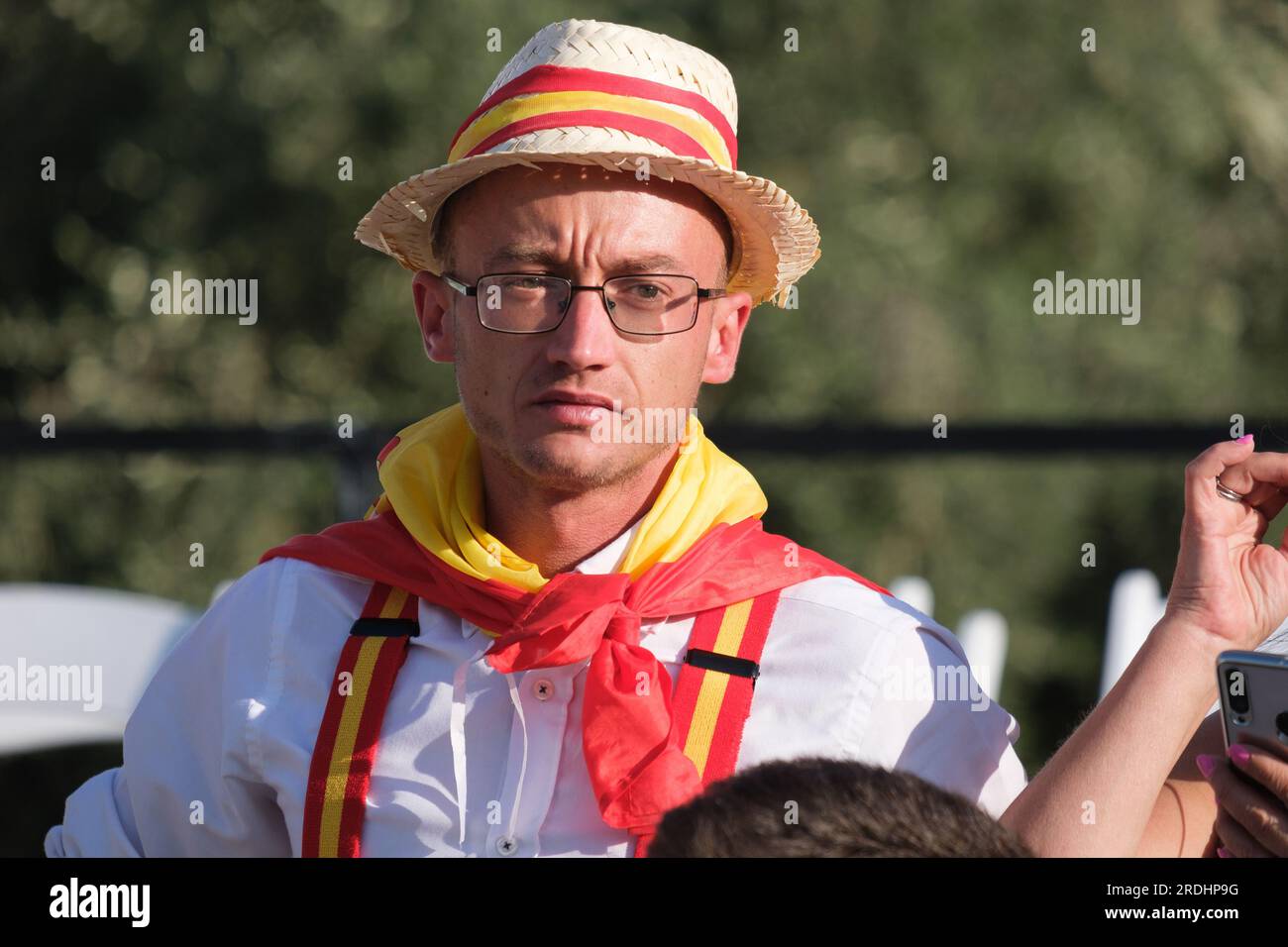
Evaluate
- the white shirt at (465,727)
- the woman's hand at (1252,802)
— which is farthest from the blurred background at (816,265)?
the woman's hand at (1252,802)

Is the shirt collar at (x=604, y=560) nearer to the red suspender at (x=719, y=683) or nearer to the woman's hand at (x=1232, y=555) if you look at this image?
the red suspender at (x=719, y=683)

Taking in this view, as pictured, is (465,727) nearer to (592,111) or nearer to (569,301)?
(569,301)

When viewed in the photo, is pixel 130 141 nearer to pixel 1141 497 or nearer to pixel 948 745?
pixel 1141 497

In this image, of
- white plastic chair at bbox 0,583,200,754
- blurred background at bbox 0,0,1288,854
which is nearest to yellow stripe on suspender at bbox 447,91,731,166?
white plastic chair at bbox 0,583,200,754

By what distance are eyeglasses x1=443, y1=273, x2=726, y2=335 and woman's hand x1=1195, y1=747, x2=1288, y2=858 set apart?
932mm

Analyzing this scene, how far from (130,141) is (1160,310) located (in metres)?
4.92

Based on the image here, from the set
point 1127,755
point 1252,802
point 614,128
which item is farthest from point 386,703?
point 1252,802

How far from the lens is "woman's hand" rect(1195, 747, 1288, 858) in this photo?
1812mm

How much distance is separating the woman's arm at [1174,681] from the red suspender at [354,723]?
2.83 ft

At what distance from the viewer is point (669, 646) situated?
2.33 metres
